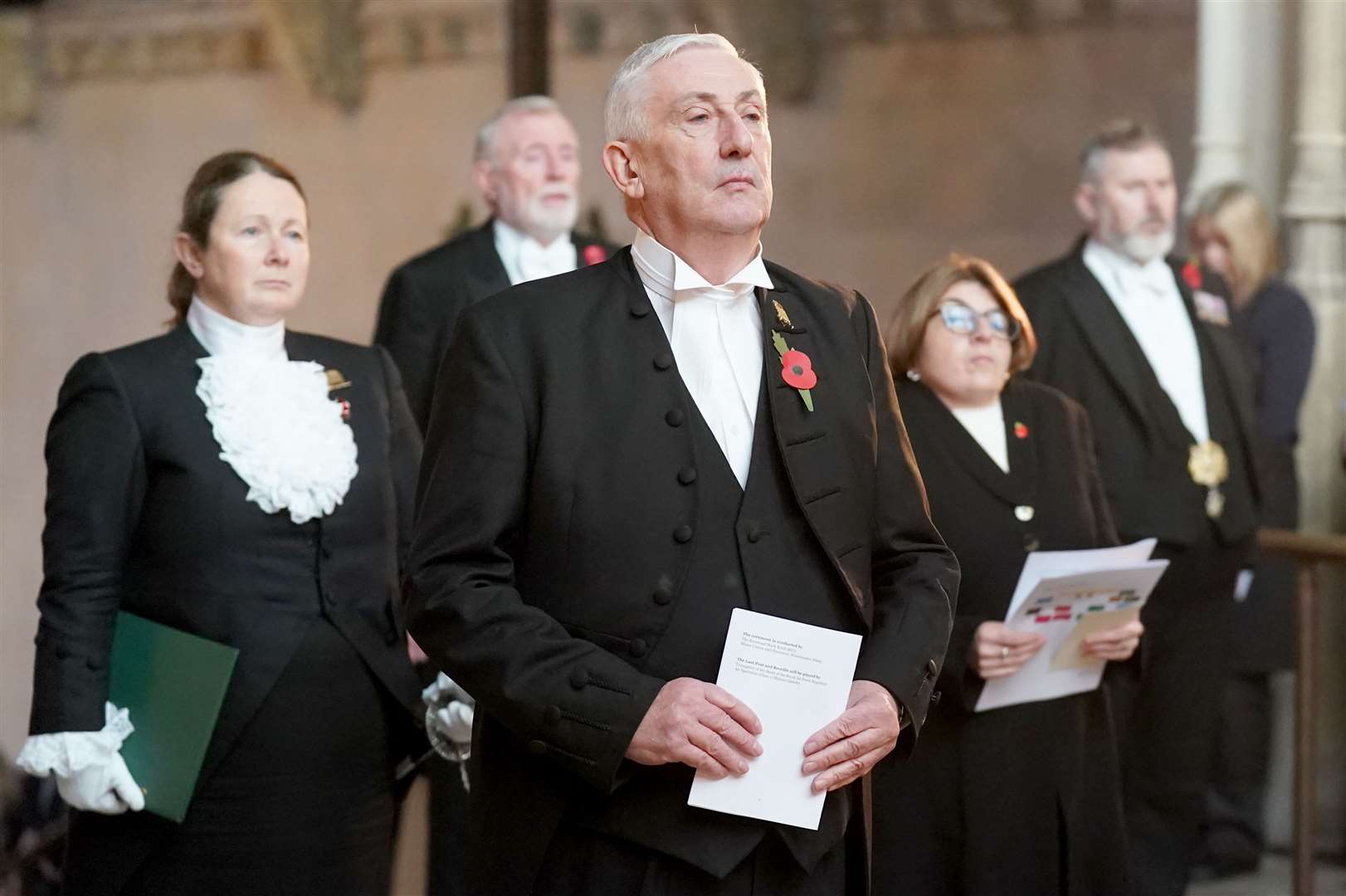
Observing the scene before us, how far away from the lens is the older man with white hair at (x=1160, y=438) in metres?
4.73

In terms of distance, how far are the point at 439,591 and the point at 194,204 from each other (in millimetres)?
1346

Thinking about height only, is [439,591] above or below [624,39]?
below

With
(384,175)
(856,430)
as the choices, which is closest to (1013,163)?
(384,175)

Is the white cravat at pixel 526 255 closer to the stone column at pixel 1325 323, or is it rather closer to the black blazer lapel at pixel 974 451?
the black blazer lapel at pixel 974 451

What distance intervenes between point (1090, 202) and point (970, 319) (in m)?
1.43

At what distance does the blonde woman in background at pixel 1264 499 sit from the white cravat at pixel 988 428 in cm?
202

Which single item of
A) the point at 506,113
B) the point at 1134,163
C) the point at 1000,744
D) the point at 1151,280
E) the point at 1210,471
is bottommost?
the point at 1000,744

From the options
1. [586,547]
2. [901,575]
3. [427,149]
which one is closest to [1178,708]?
[901,575]

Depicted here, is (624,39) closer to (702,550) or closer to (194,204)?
(194,204)

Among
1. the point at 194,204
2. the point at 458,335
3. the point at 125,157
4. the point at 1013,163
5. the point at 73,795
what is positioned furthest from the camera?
the point at 125,157

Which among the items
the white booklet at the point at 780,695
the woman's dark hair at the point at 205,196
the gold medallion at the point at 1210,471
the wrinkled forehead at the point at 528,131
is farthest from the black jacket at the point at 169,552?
the gold medallion at the point at 1210,471

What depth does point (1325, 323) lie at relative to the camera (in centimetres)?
587

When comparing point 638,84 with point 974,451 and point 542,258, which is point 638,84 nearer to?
point 974,451

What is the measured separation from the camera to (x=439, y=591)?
241 centimetres
